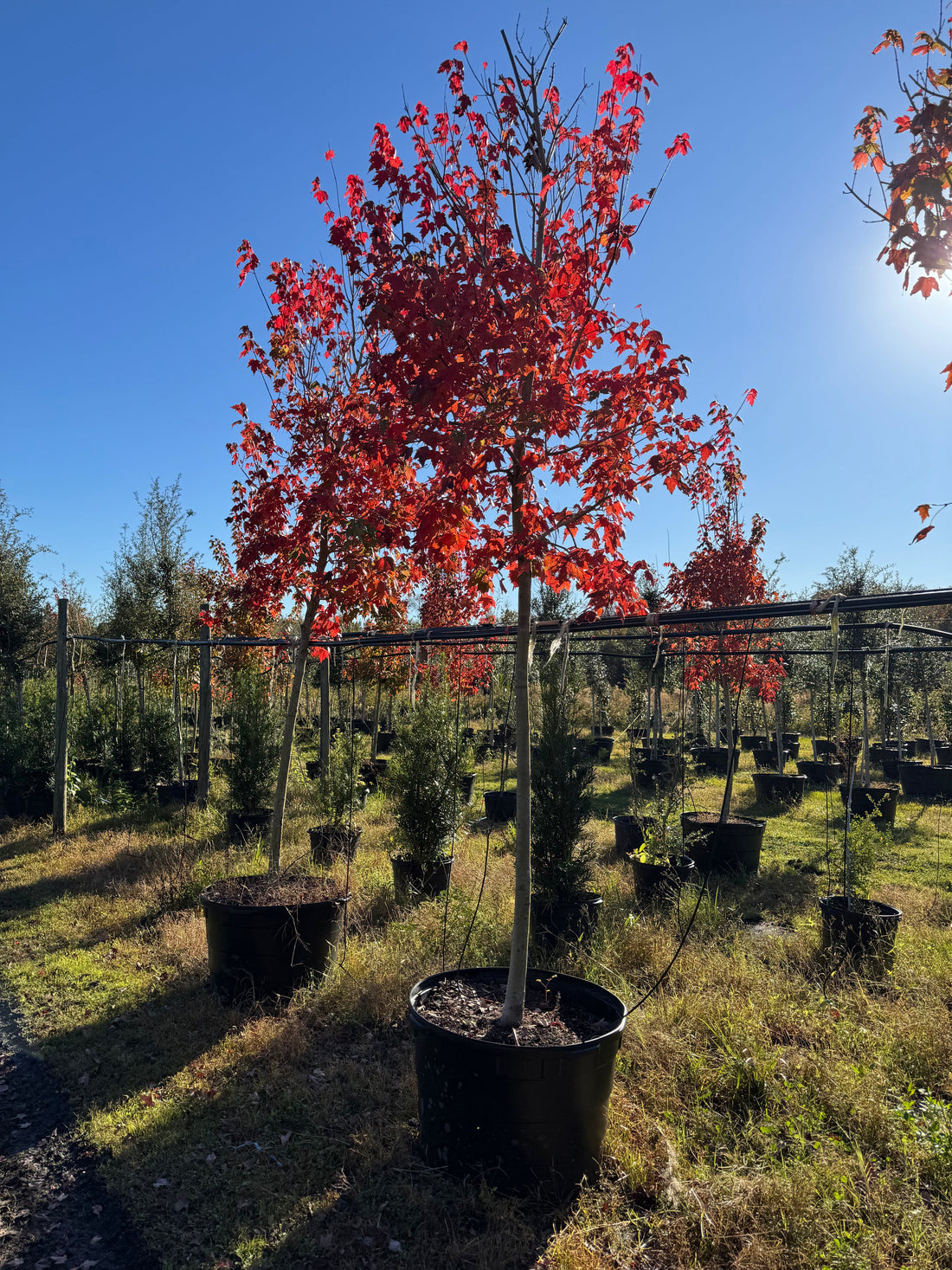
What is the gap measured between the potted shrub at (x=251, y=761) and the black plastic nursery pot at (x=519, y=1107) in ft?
17.6

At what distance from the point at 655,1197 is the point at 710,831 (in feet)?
15.7

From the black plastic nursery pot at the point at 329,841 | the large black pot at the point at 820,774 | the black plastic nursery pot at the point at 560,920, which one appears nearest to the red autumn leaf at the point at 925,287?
the black plastic nursery pot at the point at 560,920

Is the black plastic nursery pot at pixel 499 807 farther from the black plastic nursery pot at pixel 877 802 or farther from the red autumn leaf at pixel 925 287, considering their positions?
the red autumn leaf at pixel 925 287

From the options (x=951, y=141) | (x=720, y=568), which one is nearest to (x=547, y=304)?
(x=951, y=141)

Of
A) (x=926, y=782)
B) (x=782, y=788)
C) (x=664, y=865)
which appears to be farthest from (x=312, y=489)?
(x=926, y=782)

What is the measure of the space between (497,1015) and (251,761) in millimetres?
5454

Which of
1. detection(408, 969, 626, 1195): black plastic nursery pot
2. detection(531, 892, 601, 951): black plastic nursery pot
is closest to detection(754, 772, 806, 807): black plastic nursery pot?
detection(531, 892, 601, 951): black plastic nursery pot

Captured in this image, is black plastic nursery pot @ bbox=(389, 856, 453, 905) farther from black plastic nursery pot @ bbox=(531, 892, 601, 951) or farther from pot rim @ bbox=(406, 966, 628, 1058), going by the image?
pot rim @ bbox=(406, 966, 628, 1058)

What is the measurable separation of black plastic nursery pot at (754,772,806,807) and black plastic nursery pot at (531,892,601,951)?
259 inches

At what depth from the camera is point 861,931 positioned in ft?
15.2

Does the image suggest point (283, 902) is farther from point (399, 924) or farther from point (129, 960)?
point (129, 960)

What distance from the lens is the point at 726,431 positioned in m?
5.98

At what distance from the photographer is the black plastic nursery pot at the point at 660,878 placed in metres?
5.77

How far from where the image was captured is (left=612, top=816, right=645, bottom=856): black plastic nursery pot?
730cm
